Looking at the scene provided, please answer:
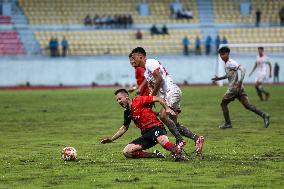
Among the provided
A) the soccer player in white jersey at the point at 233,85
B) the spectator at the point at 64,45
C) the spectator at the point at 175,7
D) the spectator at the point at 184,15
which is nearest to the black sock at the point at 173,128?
the soccer player in white jersey at the point at 233,85

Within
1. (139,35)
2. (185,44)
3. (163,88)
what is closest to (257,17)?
(185,44)

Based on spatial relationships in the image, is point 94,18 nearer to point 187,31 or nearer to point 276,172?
point 187,31

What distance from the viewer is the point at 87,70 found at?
5359cm

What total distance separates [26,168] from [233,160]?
3.50 m

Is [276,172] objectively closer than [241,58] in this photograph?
Yes

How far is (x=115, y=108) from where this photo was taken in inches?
1248

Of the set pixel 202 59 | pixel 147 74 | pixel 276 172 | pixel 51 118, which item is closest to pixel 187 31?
pixel 202 59

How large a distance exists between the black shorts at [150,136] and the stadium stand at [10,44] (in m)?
40.9

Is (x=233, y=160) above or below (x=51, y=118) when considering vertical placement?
above

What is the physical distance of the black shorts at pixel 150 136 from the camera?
14.6 m

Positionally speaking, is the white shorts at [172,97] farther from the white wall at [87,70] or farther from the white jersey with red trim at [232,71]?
the white wall at [87,70]

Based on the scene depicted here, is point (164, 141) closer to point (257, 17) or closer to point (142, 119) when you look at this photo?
point (142, 119)

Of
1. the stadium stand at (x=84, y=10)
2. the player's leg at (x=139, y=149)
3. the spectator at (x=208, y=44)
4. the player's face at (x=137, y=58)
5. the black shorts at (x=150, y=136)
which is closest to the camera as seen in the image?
the black shorts at (x=150, y=136)

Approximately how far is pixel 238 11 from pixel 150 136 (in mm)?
48472
